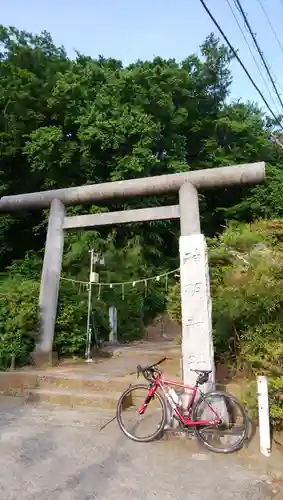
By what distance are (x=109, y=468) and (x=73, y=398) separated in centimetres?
258

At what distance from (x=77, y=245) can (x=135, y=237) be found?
10.4 ft

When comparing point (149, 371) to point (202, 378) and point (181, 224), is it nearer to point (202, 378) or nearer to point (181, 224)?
point (202, 378)

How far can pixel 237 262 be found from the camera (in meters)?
7.48

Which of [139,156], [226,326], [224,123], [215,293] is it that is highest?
[224,123]

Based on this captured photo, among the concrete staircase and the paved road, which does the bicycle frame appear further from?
the concrete staircase

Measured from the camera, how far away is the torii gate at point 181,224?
19.2 ft

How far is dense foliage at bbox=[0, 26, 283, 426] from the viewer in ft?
46.7

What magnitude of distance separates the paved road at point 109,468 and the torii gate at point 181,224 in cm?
123

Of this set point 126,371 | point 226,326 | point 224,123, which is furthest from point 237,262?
point 224,123

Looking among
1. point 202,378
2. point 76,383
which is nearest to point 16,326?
point 76,383

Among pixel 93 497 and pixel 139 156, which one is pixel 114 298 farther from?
pixel 93 497

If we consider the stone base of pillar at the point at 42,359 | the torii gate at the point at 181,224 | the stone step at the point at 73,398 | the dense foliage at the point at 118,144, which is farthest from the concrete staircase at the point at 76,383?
the dense foliage at the point at 118,144

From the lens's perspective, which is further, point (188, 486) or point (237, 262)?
point (237, 262)

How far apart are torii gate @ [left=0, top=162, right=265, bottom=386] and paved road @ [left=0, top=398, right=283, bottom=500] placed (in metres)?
1.23
